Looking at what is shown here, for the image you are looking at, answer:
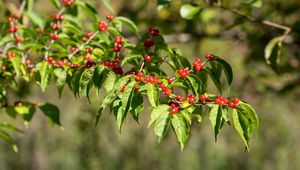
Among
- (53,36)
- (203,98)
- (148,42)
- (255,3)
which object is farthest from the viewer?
(255,3)

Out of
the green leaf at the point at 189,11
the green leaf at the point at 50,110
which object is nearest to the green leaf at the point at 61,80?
the green leaf at the point at 50,110

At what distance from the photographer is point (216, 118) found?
2.50 m

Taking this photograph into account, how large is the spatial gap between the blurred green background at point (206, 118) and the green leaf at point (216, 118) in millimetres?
2420

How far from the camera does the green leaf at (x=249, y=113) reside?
98.3 inches

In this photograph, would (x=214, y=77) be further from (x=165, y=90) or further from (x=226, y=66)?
(x=165, y=90)

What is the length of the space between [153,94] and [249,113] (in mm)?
484

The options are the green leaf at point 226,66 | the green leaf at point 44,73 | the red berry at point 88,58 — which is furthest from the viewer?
the red berry at point 88,58

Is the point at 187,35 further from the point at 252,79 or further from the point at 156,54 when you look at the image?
the point at 156,54

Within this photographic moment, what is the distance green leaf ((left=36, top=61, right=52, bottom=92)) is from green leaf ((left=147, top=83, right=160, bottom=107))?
2.96 feet

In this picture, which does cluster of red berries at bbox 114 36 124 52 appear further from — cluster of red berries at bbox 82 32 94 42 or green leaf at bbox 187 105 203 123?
green leaf at bbox 187 105 203 123

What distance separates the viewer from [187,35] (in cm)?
629

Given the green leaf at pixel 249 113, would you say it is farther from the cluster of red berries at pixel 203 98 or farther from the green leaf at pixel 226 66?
the green leaf at pixel 226 66

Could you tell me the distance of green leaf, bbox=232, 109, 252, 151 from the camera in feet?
8.23

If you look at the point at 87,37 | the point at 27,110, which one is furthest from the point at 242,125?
the point at 27,110
